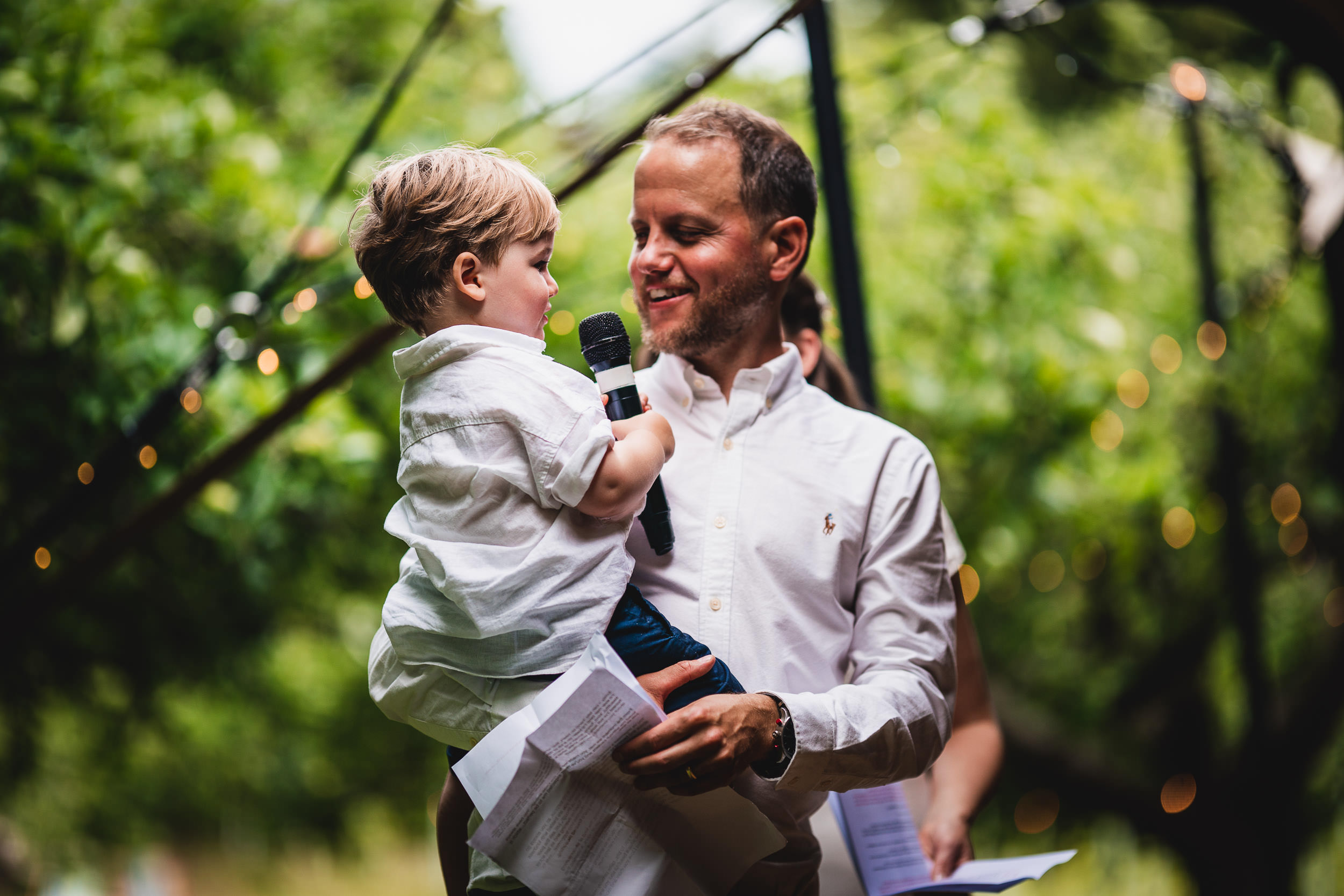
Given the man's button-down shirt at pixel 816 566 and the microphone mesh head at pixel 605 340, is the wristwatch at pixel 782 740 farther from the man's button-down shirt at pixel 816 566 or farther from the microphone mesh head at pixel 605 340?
the microphone mesh head at pixel 605 340

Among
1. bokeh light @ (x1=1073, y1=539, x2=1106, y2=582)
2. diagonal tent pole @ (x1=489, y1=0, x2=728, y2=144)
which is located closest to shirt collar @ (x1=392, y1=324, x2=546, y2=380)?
diagonal tent pole @ (x1=489, y1=0, x2=728, y2=144)

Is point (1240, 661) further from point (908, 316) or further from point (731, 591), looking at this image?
point (731, 591)

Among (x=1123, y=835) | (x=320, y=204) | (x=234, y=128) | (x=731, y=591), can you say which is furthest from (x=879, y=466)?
(x=1123, y=835)

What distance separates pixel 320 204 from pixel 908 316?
9.04ft

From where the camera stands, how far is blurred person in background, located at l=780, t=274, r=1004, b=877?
1615mm

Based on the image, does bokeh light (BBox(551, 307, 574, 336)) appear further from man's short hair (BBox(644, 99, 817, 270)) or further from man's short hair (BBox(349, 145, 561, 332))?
man's short hair (BBox(349, 145, 561, 332))

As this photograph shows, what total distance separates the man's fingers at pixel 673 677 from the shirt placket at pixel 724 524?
0.13m

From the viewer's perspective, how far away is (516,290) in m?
1.22

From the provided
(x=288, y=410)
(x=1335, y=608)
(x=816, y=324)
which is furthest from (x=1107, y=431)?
(x=288, y=410)

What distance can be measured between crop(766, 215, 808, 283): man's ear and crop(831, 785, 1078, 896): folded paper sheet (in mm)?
774

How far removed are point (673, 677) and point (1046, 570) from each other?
14.4 feet

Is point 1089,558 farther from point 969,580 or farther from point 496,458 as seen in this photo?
point 496,458

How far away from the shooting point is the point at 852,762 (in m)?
1.24

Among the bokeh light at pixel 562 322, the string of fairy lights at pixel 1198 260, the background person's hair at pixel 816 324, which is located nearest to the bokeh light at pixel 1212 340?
the string of fairy lights at pixel 1198 260
